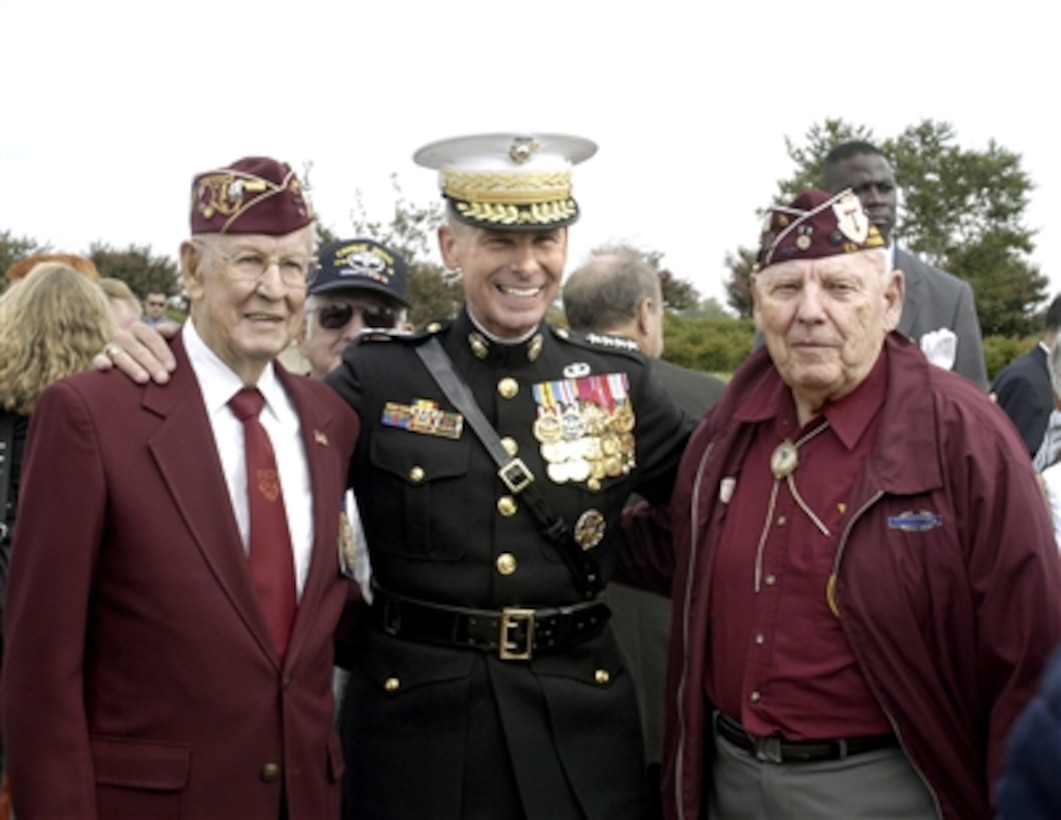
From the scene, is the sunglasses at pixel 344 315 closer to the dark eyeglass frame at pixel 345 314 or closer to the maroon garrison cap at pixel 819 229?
the dark eyeglass frame at pixel 345 314

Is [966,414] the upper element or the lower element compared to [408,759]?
upper

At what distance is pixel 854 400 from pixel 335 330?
2.24 m

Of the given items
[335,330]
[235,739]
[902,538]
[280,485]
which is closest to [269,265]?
[280,485]

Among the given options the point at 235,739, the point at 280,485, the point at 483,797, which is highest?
the point at 280,485

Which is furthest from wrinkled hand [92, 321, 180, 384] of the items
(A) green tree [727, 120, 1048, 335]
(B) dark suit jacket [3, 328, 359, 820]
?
(A) green tree [727, 120, 1048, 335]

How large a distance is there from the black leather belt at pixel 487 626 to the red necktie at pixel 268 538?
517 millimetres

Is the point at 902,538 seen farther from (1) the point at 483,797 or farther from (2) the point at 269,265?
(2) the point at 269,265

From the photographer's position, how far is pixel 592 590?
10.8ft

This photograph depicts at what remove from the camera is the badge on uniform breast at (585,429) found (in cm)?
329

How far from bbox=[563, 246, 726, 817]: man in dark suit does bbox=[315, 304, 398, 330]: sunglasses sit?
27.4 inches

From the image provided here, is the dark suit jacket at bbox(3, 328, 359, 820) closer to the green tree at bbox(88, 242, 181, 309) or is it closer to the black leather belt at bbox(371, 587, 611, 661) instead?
the black leather belt at bbox(371, 587, 611, 661)

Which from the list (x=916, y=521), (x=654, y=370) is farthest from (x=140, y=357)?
(x=654, y=370)

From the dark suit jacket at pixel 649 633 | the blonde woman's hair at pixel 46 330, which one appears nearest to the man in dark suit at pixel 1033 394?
the dark suit jacket at pixel 649 633

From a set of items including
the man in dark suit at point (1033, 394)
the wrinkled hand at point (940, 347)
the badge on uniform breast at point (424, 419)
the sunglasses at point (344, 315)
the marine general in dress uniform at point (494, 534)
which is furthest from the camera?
the man in dark suit at point (1033, 394)
